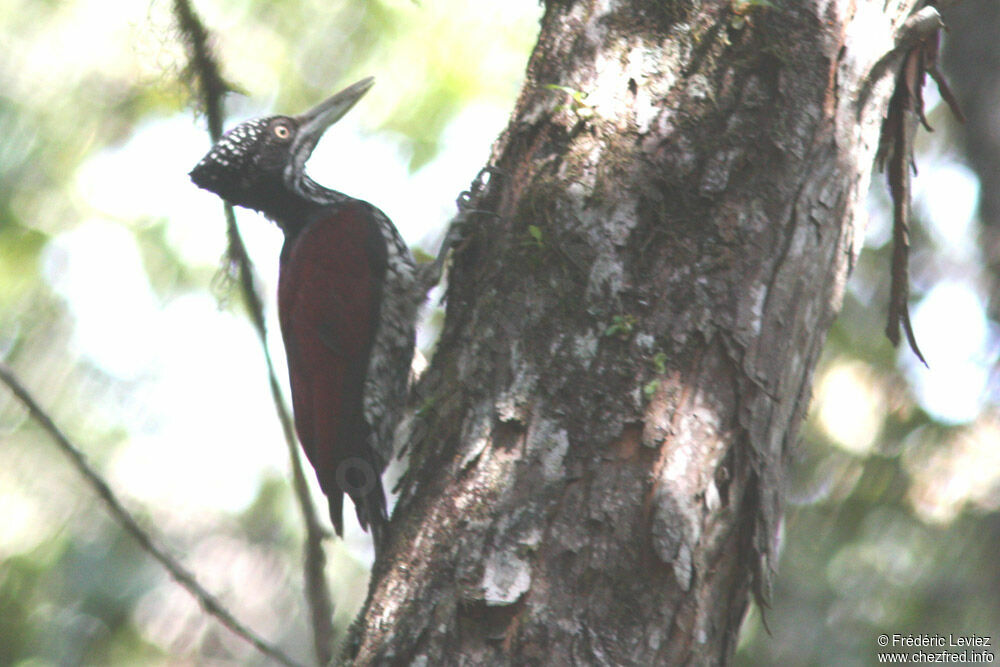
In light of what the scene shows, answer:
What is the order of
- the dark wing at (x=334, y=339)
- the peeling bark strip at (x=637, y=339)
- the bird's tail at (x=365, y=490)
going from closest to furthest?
the peeling bark strip at (x=637, y=339) → the bird's tail at (x=365, y=490) → the dark wing at (x=334, y=339)

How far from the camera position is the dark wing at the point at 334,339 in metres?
3.36

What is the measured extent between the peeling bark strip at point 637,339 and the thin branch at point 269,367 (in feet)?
0.98

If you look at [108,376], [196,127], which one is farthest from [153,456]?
[196,127]

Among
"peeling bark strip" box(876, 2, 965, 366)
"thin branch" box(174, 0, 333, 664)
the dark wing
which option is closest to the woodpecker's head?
the dark wing

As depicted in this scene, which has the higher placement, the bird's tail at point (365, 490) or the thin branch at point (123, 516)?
the bird's tail at point (365, 490)

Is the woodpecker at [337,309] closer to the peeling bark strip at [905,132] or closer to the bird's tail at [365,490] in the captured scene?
the bird's tail at [365,490]

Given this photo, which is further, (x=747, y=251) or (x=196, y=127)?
(x=196, y=127)

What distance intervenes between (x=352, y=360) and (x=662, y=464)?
A: 6.06ft

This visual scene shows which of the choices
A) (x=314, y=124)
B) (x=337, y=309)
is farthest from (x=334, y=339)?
(x=314, y=124)

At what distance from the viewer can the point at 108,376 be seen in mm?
5273

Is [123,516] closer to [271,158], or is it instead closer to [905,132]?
[271,158]

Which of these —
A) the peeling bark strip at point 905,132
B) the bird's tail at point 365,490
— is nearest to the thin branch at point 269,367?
the bird's tail at point 365,490

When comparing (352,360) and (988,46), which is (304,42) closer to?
(352,360)

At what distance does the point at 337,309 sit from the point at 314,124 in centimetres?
98
